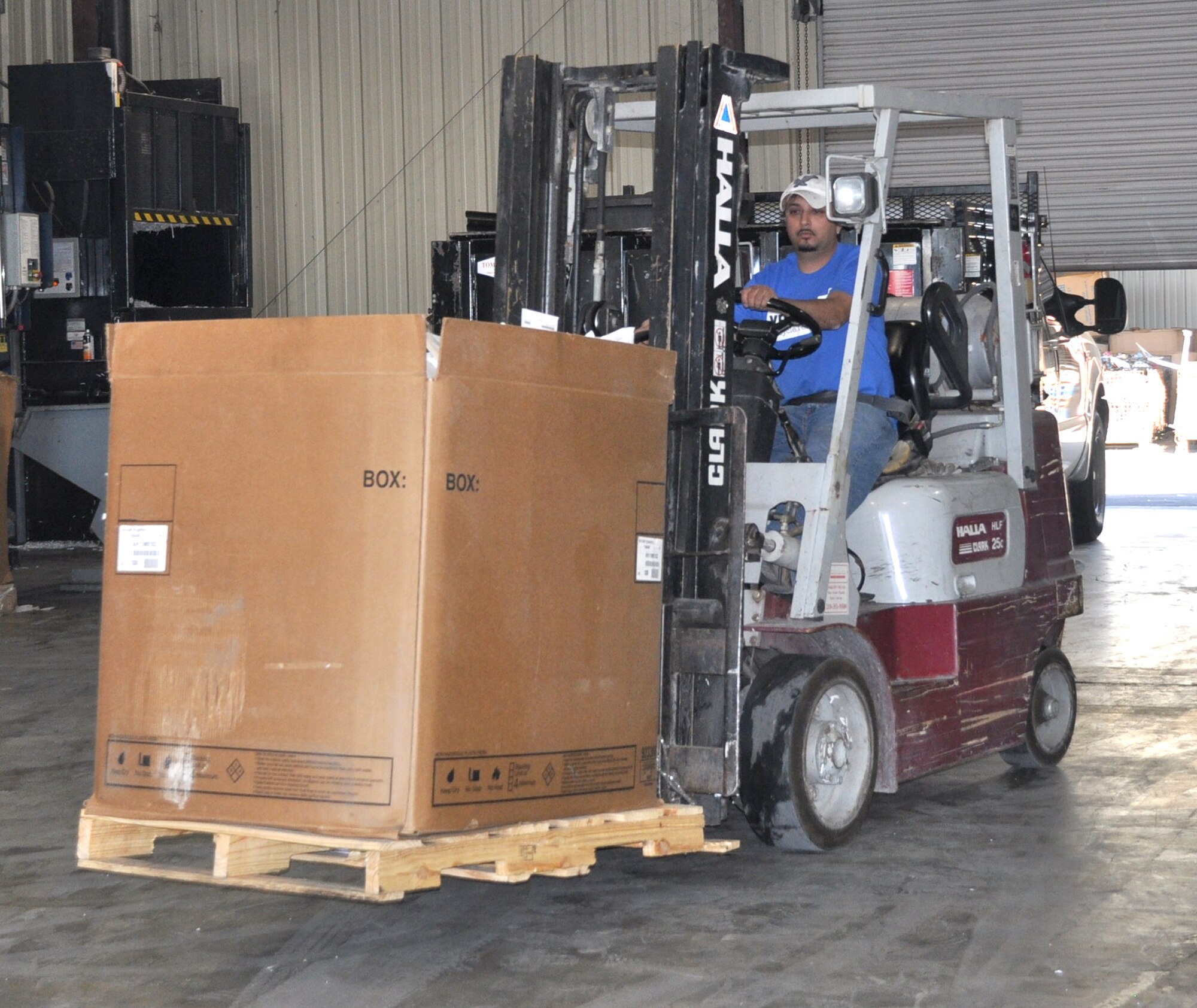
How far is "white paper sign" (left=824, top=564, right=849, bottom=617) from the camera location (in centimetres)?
441

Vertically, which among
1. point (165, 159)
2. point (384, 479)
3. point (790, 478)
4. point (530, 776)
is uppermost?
point (165, 159)

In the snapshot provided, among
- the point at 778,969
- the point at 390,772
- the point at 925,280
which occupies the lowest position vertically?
the point at 778,969

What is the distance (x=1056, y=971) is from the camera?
342 cm

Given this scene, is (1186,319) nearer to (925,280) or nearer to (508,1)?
(508,1)

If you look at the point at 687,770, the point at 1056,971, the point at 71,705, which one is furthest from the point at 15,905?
the point at 71,705

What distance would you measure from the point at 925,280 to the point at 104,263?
22.4 feet

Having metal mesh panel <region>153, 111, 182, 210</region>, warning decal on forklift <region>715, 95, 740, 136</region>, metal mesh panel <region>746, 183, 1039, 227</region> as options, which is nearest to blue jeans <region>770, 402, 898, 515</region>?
warning decal on forklift <region>715, 95, 740, 136</region>

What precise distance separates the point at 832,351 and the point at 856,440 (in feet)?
0.91

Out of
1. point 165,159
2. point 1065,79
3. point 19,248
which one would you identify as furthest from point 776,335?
point 1065,79

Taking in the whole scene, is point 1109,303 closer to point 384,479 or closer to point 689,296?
point 689,296

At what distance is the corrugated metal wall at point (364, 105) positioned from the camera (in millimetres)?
15258

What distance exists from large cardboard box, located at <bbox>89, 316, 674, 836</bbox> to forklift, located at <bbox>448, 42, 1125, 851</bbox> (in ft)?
1.71

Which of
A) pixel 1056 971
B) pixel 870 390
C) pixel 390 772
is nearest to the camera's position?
pixel 390 772

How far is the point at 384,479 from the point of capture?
3250 mm
